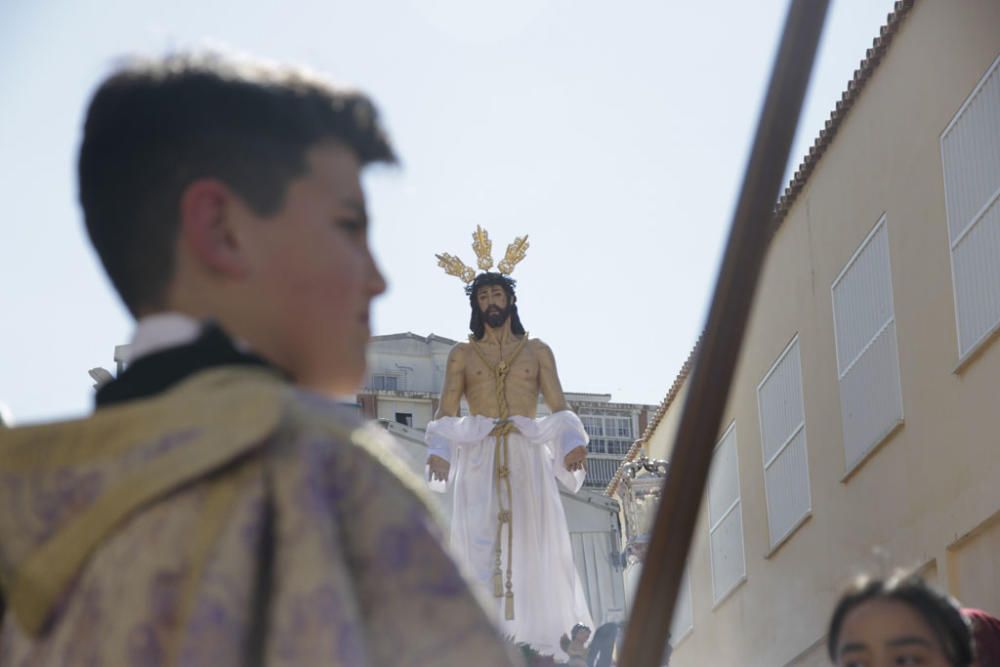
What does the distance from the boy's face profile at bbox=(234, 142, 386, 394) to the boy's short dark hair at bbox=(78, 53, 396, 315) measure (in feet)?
0.06

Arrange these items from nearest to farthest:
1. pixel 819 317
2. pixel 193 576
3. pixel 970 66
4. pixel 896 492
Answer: pixel 193 576 → pixel 970 66 → pixel 896 492 → pixel 819 317

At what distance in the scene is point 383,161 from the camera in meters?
1.69

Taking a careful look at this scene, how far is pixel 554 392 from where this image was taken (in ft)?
32.8

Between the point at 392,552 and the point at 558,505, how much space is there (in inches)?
331

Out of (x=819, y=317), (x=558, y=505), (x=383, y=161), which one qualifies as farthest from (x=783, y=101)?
(x=819, y=317)

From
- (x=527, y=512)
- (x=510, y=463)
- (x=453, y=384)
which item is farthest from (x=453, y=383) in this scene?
(x=527, y=512)

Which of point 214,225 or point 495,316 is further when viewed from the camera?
point 495,316

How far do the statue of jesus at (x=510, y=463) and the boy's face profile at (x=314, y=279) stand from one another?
24.4 feet

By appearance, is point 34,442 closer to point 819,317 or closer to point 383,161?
point 383,161

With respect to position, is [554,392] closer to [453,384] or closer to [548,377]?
[548,377]

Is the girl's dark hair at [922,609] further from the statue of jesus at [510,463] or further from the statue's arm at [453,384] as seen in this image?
the statue's arm at [453,384]

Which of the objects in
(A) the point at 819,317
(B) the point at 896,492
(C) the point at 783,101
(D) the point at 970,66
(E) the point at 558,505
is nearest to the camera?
(C) the point at 783,101

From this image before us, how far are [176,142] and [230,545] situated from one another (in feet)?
1.32

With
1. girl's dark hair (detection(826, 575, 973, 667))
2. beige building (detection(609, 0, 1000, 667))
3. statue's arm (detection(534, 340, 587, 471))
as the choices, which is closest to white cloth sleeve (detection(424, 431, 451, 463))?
statue's arm (detection(534, 340, 587, 471))
